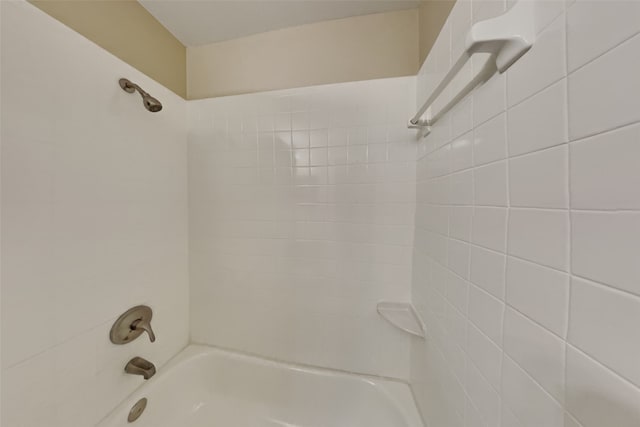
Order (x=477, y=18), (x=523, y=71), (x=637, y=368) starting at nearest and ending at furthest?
1. (x=637, y=368)
2. (x=523, y=71)
3. (x=477, y=18)

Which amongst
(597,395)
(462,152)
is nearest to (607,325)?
(597,395)

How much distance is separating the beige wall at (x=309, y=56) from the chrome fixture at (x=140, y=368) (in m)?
1.40

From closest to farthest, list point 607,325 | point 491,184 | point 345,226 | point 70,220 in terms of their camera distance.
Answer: point 607,325 → point 491,184 → point 70,220 → point 345,226

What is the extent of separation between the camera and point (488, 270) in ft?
1.57

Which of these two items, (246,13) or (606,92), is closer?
(606,92)

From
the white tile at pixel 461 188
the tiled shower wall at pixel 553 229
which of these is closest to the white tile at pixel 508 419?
the tiled shower wall at pixel 553 229

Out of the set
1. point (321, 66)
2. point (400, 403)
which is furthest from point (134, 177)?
point (400, 403)

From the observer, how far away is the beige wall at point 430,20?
0.75 meters

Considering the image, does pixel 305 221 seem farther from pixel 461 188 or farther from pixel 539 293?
pixel 539 293

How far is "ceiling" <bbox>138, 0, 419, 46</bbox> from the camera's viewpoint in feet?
3.35

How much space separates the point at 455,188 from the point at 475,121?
189mm

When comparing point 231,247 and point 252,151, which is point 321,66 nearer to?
point 252,151

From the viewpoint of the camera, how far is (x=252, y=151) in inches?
47.0

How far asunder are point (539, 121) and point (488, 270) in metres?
0.30
